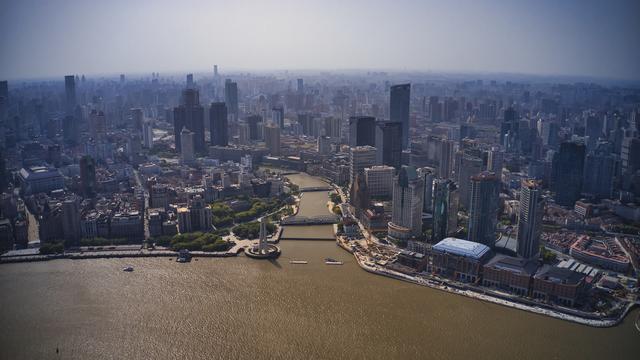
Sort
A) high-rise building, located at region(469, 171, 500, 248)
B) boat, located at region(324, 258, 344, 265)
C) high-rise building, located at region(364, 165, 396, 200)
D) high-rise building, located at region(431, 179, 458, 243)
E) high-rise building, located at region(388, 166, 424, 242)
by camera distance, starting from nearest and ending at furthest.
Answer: boat, located at region(324, 258, 344, 265), high-rise building, located at region(469, 171, 500, 248), high-rise building, located at region(431, 179, 458, 243), high-rise building, located at region(388, 166, 424, 242), high-rise building, located at region(364, 165, 396, 200)

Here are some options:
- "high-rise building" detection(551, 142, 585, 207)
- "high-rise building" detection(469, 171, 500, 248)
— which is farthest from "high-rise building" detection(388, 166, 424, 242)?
"high-rise building" detection(551, 142, 585, 207)

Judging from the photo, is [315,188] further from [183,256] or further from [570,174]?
[570,174]

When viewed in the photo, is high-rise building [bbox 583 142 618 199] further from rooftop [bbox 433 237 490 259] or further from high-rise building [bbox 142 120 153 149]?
high-rise building [bbox 142 120 153 149]

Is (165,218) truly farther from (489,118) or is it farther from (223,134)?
(489,118)

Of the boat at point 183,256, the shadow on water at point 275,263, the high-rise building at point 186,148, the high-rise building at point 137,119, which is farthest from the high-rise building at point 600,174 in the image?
the high-rise building at point 137,119

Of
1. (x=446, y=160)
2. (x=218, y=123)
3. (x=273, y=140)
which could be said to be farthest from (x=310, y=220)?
(x=218, y=123)

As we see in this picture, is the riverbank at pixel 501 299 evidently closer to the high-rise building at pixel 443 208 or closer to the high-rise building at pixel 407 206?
the high-rise building at pixel 407 206
